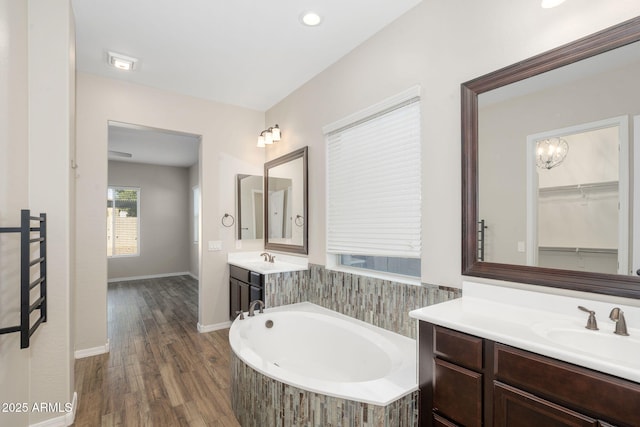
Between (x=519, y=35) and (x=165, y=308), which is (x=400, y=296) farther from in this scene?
(x=165, y=308)

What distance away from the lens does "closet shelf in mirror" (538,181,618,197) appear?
139cm

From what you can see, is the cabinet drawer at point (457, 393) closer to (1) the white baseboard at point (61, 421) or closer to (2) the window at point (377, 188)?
(2) the window at point (377, 188)

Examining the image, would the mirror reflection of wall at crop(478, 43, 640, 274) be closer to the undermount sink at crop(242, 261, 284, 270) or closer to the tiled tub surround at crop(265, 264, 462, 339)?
the tiled tub surround at crop(265, 264, 462, 339)

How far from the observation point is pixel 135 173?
283 inches

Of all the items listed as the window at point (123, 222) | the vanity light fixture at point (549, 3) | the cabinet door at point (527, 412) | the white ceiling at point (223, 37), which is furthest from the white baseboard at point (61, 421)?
the window at point (123, 222)

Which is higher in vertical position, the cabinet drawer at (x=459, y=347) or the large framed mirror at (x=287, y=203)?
the large framed mirror at (x=287, y=203)

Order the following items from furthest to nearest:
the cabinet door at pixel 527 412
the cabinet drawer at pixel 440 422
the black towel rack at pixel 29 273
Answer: the black towel rack at pixel 29 273 < the cabinet drawer at pixel 440 422 < the cabinet door at pixel 527 412

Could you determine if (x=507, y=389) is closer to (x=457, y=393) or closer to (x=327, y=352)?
(x=457, y=393)

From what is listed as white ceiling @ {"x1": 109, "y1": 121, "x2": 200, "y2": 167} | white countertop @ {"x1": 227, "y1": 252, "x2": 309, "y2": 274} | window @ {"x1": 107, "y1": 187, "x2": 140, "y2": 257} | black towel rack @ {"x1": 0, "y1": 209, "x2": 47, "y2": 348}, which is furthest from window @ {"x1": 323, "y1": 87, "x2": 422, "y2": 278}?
window @ {"x1": 107, "y1": 187, "x2": 140, "y2": 257}

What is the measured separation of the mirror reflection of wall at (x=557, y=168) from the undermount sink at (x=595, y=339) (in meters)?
0.27

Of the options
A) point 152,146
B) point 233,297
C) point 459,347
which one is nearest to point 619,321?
point 459,347

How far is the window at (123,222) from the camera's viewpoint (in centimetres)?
703

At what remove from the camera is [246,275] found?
3.51m

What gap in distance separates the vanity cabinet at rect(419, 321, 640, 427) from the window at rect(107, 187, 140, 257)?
7420 millimetres
